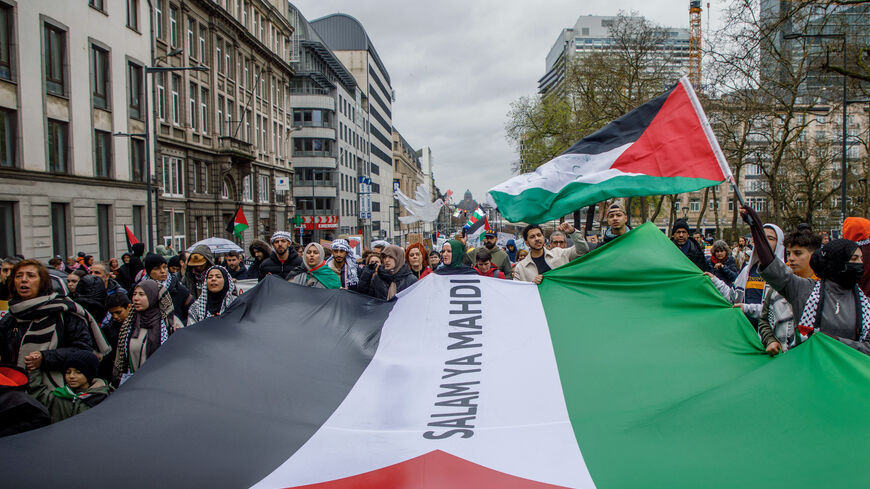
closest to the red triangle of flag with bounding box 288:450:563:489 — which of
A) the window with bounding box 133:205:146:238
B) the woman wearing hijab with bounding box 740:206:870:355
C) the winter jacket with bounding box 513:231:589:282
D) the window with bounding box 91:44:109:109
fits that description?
the woman wearing hijab with bounding box 740:206:870:355

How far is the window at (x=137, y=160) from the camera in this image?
27780mm

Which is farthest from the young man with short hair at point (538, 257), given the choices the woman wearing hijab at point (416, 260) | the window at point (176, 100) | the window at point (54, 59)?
the window at point (176, 100)

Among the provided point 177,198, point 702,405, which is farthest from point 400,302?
point 177,198

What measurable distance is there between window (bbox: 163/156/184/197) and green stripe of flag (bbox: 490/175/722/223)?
1205 inches

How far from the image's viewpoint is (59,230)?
2328 centimetres

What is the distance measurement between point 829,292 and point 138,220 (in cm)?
2964

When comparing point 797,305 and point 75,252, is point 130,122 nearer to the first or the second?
point 75,252

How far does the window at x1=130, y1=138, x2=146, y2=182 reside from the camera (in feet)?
91.1

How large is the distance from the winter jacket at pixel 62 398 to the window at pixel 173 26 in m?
32.4

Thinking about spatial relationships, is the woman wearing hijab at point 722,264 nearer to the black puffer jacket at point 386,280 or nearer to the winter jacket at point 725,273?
the winter jacket at point 725,273

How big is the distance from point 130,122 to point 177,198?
6.59m

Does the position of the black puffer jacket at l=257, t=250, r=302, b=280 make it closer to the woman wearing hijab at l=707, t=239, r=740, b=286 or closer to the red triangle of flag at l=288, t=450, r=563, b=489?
the red triangle of flag at l=288, t=450, r=563, b=489

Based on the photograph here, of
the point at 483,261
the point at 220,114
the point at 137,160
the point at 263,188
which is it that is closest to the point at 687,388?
the point at 483,261

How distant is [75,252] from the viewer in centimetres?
2355
